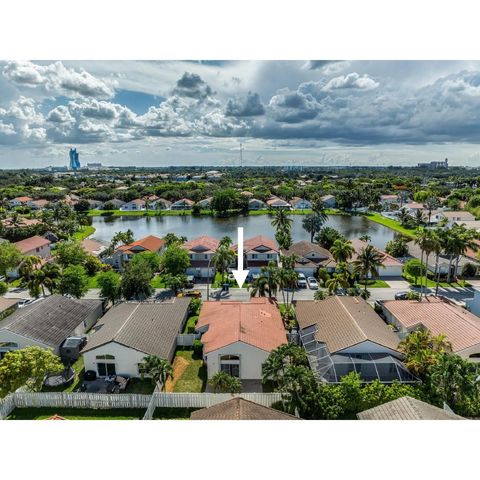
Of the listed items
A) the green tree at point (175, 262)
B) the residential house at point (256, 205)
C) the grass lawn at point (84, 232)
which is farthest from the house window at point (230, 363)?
the residential house at point (256, 205)

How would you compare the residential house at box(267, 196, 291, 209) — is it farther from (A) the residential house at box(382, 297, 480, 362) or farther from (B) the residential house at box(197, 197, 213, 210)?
(A) the residential house at box(382, 297, 480, 362)

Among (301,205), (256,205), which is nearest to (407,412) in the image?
(301,205)

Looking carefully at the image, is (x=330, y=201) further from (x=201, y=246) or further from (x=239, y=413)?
(x=239, y=413)

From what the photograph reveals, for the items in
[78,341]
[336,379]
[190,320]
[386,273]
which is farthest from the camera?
[386,273]

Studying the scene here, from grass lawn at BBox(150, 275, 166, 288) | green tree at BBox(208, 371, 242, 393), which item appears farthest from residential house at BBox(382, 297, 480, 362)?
grass lawn at BBox(150, 275, 166, 288)

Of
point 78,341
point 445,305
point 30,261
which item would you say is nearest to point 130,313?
point 78,341

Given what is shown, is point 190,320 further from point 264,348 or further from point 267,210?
point 267,210
